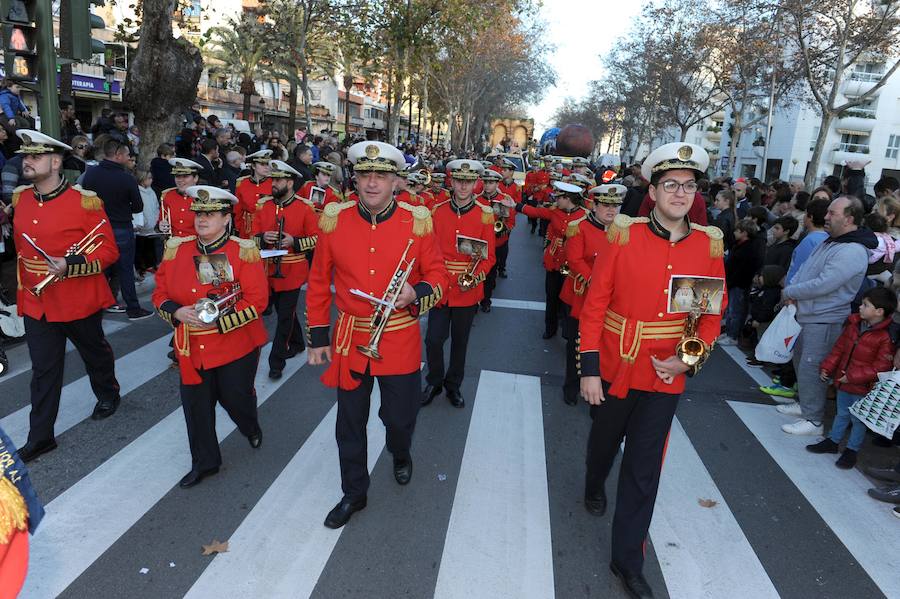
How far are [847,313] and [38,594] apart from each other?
6.26m

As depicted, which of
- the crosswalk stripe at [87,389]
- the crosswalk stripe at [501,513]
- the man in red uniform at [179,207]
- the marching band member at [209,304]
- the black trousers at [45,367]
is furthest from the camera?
the man in red uniform at [179,207]

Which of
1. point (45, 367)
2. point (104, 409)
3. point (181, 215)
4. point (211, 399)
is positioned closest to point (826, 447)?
point (211, 399)

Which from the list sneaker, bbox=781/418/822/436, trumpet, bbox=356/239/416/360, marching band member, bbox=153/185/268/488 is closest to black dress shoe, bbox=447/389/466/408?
marching band member, bbox=153/185/268/488

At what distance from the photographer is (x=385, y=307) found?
3777 mm

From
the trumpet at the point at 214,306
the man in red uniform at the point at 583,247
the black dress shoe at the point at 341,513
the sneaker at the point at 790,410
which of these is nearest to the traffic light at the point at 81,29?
the trumpet at the point at 214,306

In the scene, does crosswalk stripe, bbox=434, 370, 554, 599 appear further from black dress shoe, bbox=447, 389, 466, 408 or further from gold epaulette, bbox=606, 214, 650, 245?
gold epaulette, bbox=606, 214, 650, 245

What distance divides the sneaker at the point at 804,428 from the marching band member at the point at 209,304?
4813mm

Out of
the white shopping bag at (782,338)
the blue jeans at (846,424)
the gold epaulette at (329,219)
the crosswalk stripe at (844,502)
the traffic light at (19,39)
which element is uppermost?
the traffic light at (19,39)

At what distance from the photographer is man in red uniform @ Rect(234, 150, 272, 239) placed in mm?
7531

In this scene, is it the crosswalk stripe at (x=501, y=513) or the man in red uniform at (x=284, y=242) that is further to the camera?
the man in red uniform at (x=284, y=242)

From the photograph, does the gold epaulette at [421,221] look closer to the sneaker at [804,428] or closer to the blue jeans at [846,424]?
the blue jeans at [846,424]

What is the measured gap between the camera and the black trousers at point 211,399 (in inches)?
168

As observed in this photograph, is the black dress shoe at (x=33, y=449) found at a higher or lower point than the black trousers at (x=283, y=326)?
lower

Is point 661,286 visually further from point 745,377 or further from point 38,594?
point 745,377
